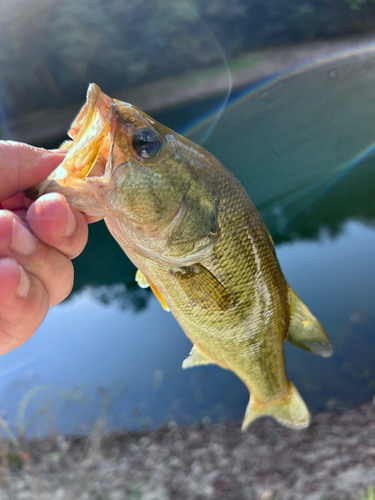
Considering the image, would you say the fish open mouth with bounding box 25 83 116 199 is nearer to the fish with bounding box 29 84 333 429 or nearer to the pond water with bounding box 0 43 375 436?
the fish with bounding box 29 84 333 429

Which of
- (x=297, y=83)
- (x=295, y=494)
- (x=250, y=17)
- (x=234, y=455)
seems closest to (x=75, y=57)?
(x=250, y=17)

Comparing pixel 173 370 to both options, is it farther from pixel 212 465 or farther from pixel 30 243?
pixel 30 243

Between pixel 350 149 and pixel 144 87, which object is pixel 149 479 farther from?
pixel 350 149

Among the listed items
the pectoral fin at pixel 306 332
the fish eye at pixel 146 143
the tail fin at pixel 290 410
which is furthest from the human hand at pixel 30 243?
the tail fin at pixel 290 410

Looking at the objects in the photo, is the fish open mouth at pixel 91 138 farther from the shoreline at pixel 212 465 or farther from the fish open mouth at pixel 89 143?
the shoreline at pixel 212 465

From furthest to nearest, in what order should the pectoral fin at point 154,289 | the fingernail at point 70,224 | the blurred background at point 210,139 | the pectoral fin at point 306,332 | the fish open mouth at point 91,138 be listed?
the blurred background at point 210,139
the pectoral fin at point 306,332
the pectoral fin at point 154,289
the fingernail at point 70,224
the fish open mouth at point 91,138

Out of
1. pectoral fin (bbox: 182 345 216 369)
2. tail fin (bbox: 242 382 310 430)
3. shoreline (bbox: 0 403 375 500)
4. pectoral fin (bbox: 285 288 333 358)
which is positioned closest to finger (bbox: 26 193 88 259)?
pectoral fin (bbox: 182 345 216 369)

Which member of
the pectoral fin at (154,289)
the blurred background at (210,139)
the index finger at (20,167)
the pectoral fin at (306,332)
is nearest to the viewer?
the index finger at (20,167)
